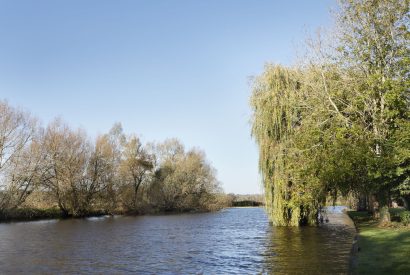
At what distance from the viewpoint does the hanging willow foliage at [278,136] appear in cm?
2945

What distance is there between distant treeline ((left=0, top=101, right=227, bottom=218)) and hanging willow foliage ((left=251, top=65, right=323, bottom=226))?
31.5m

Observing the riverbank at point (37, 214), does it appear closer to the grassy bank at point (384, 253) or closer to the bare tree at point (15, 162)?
the bare tree at point (15, 162)

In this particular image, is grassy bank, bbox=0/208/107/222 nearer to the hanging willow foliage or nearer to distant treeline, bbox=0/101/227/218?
distant treeline, bbox=0/101/227/218

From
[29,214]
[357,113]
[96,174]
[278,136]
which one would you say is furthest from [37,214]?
[357,113]

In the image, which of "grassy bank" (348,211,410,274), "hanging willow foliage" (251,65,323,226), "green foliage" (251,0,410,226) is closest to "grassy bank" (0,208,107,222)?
"hanging willow foliage" (251,65,323,226)

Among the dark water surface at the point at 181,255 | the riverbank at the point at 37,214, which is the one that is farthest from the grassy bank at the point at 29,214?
the dark water surface at the point at 181,255

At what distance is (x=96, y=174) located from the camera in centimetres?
6053

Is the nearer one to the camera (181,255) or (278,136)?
(181,255)

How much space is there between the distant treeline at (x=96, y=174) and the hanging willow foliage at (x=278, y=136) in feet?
103

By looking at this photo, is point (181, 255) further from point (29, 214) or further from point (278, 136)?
point (29, 214)

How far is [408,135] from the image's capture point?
736 inches

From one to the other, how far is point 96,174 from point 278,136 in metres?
37.4

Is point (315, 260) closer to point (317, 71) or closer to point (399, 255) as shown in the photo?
point (399, 255)

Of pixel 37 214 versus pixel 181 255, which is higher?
pixel 37 214
